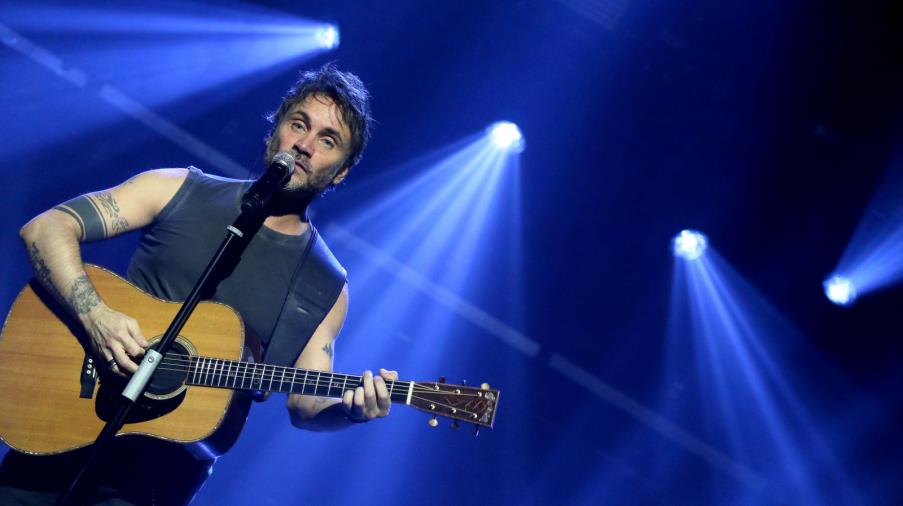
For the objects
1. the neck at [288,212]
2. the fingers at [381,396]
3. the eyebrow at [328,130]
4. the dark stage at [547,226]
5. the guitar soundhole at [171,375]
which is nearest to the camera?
the guitar soundhole at [171,375]

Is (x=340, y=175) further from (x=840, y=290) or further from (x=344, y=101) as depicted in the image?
(x=840, y=290)

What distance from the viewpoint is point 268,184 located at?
263cm

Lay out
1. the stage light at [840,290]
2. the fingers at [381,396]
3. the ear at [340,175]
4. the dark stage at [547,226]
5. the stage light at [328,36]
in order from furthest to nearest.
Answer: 1. the stage light at [328,36]
2. the stage light at [840,290]
3. the dark stage at [547,226]
4. the ear at [340,175]
5. the fingers at [381,396]

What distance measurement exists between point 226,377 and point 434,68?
4.25 m

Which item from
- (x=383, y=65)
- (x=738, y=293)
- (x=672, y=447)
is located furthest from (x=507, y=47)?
(x=672, y=447)

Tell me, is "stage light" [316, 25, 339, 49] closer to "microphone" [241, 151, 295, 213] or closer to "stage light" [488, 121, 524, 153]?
"stage light" [488, 121, 524, 153]

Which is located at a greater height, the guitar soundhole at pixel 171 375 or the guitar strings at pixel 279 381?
the guitar strings at pixel 279 381

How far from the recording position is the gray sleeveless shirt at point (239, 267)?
10.5ft

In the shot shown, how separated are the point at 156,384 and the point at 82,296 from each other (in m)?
0.46

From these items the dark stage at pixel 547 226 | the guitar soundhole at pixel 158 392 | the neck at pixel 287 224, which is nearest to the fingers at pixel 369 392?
the guitar soundhole at pixel 158 392

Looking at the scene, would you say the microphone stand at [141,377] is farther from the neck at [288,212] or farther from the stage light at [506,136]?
the stage light at [506,136]

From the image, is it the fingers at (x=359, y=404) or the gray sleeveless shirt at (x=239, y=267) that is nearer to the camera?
the fingers at (x=359, y=404)

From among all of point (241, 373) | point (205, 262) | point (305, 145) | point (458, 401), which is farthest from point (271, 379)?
point (305, 145)

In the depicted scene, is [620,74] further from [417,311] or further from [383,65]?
[417,311]
